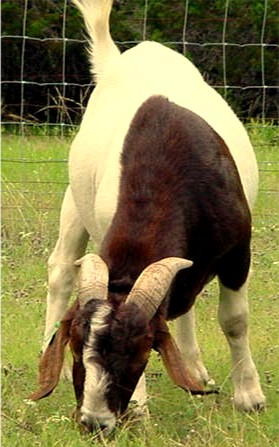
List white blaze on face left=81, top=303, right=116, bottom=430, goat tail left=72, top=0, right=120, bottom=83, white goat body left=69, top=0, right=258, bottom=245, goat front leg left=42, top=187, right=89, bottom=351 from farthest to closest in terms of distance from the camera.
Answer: goat tail left=72, top=0, right=120, bottom=83, goat front leg left=42, top=187, right=89, bottom=351, white goat body left=69, top=0, right=258, bottom=245, white blaze on face left=81, top=303, right=116, bottom=430

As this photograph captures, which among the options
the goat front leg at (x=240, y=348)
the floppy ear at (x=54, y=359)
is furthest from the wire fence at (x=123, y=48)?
the floppy ear at (x=54, y=359)

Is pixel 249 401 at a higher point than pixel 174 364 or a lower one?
lower

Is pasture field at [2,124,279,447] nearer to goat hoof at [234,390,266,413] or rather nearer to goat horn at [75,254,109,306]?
goat hoof at [234,390,266,413]

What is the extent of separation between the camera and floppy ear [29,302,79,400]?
5.72 metres

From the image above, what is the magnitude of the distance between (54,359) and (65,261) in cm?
194

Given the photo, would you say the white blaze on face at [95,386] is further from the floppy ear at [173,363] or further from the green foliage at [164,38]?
the green foliage at [164,38]

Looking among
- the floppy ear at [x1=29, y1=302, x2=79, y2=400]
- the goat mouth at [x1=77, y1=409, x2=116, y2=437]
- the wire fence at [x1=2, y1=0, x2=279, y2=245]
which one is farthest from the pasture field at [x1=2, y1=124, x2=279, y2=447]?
the wire fence at [x1=2, y1=0, x2=279, y2=245]

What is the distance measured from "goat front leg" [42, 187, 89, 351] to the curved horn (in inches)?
76.7

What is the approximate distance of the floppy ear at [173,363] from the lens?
555 cm

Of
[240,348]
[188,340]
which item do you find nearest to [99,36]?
[188,340]

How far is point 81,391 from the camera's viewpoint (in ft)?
17.9

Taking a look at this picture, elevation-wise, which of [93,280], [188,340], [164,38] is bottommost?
[164,38]

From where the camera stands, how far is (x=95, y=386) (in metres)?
5.36

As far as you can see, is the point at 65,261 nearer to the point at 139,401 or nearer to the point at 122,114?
the point at 122,114
